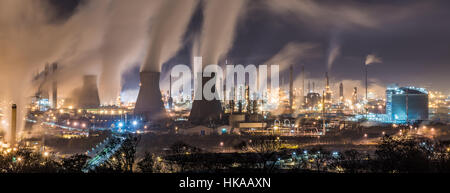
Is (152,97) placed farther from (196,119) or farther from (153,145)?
(153,145)

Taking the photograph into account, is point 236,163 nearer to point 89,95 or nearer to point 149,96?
point 149,96

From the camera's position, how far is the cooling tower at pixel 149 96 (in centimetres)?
2153

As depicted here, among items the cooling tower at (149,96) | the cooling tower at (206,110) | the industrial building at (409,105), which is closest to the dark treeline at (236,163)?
the cooling tower at (206,110)

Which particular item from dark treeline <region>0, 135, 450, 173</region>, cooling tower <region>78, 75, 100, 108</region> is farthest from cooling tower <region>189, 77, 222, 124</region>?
cooling tower <region>78, 75, 100, 108</region>

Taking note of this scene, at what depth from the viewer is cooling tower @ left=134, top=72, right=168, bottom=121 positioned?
2153cm

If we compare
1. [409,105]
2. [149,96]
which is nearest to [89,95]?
[149,96]

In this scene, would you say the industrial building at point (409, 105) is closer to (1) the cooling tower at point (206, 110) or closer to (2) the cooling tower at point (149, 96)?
(1) the cooling tower at point (206, 110)

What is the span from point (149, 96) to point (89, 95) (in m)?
14.2

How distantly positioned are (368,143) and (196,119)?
8692 millimetres

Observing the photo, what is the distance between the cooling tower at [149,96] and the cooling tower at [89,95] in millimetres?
12235

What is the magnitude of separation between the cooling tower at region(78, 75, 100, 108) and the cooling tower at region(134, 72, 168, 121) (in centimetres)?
1223

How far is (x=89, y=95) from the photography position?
34156mm

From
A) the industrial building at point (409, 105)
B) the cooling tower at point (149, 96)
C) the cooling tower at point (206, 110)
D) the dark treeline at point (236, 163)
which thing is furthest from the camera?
the industrial building at point (409, 105)
